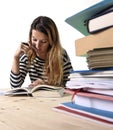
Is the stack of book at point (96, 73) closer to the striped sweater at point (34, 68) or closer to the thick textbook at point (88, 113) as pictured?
the thick textbook at point (88, 113)

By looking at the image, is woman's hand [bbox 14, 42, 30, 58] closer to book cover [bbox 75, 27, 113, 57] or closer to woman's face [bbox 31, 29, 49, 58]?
woman's face [bbox 31, 29, 49, 58]

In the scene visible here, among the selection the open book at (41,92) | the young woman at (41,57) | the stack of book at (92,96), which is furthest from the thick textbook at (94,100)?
the young woman at (41,57)

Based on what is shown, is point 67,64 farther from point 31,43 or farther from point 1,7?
point 1,7

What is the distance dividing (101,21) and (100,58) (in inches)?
3.8

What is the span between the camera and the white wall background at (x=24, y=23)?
2.58 metres

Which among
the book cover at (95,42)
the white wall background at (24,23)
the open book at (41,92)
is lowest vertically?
the open book at (41,92)

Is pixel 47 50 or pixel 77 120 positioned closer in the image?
pixel 77 120

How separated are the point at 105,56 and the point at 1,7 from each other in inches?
101

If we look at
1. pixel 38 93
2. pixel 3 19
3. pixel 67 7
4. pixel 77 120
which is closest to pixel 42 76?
pixel 38 93

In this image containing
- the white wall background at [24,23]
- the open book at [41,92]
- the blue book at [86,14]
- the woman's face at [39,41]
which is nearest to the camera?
the blue book at [86,14]

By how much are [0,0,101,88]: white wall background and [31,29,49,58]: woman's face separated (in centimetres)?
86

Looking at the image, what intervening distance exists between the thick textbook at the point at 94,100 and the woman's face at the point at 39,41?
3.37 ft

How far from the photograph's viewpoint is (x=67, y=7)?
255cm

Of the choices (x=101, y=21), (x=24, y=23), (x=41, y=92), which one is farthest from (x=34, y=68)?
(x=101, y=21)
